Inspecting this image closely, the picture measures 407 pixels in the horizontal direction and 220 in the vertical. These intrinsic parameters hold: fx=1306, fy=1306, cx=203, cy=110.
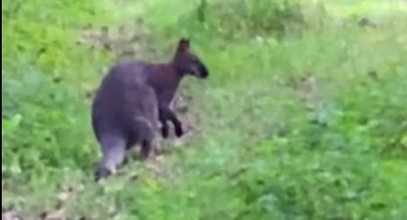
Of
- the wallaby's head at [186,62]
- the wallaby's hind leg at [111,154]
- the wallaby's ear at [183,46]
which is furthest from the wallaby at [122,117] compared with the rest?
the wallaby's ear at [183,46]

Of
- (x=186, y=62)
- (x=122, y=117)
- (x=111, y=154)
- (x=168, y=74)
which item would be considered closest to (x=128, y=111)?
(x=122, y=117)

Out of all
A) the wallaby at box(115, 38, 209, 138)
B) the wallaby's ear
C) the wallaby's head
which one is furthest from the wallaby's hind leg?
the wallaby's ear

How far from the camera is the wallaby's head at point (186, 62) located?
10.3 m

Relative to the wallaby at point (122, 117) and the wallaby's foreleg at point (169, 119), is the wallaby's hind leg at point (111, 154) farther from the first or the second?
the wallaby's foreleg at point (169, 119)

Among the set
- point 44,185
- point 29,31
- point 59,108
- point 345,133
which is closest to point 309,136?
point 345,133

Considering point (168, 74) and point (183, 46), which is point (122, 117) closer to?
point (168, 74)

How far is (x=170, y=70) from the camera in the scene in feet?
32.8

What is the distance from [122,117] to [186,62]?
1883mm

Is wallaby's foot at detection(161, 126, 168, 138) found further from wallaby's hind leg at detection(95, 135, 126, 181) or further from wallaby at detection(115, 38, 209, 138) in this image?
wallaby's hind leg at detection(95, 135, 126, 181)

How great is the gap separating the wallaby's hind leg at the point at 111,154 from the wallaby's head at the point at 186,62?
181 centimetres

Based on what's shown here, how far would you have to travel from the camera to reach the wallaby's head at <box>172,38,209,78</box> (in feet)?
33.8

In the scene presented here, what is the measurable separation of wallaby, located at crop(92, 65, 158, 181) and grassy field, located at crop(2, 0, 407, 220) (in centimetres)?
17

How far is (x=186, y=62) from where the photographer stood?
10430mm

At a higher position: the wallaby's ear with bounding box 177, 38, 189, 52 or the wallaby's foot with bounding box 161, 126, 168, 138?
the wallaby's ear with bounding box 177, 38, 189, 52
